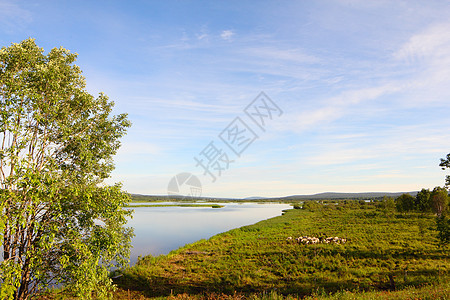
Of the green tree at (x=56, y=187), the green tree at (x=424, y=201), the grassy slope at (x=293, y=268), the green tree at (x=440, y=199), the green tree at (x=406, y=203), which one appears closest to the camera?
the green tree at (x=56, y=187)

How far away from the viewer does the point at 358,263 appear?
29422mm

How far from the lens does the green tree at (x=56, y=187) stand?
12.5m

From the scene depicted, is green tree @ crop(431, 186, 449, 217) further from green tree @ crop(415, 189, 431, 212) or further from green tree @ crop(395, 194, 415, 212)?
green tree @ crop(395, 194, 415, 212)

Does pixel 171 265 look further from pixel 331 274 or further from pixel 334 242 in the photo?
pixel 334 242

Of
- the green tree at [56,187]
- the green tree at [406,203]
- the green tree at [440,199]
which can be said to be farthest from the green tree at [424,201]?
the green tree at [56,187]

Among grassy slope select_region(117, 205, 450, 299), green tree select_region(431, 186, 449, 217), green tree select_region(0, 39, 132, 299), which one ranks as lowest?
grassy slope select_region(117, 205, 450, 299)

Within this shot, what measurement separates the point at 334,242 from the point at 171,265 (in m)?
28.0

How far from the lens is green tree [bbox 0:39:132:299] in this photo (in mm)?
12477

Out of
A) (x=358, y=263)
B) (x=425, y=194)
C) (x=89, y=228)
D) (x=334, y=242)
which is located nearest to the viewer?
(x=89, y=228)

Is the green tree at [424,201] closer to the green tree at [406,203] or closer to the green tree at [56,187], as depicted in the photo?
the green tree at [406,203]

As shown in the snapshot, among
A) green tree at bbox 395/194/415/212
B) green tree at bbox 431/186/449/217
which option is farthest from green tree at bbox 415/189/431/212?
green tree at bbox 395/194/415/212

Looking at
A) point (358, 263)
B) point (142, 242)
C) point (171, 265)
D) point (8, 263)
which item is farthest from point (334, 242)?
point (8, 263)

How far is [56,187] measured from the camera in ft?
39.8

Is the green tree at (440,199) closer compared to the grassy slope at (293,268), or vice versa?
the grassy slope at (293,268)
